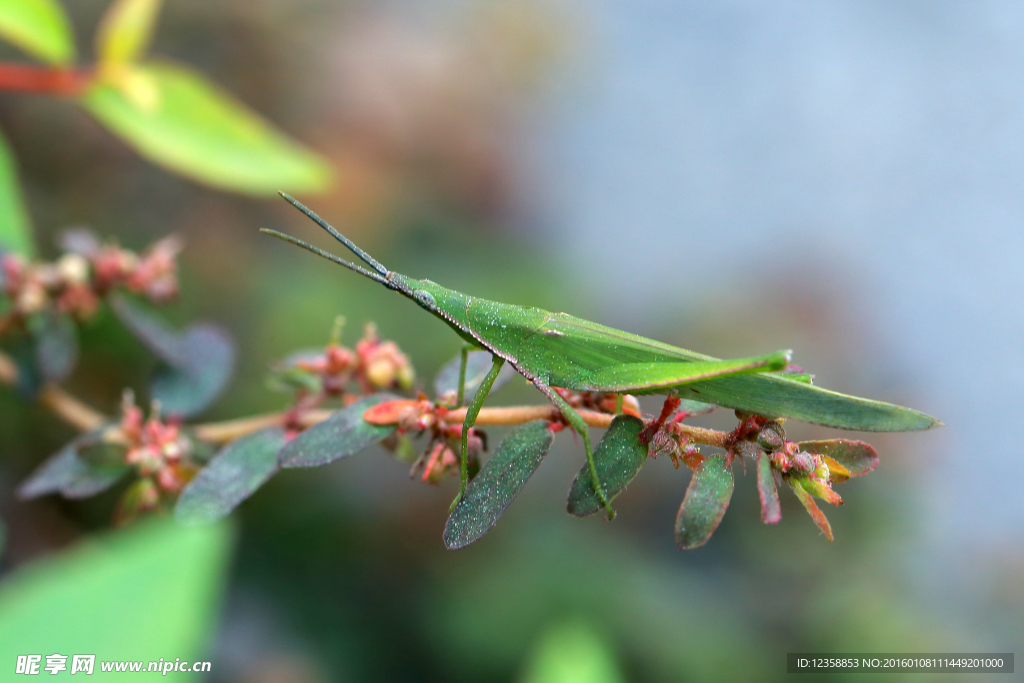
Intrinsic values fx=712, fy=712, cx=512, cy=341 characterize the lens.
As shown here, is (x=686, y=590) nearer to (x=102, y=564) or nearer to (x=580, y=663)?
(x=580, y=663)

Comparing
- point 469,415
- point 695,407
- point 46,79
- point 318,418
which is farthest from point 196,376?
point 695,407

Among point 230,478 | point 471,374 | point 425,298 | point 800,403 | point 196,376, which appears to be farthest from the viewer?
point 425,298

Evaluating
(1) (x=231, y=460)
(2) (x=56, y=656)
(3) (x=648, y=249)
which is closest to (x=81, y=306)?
(1) (x=231, y=460)

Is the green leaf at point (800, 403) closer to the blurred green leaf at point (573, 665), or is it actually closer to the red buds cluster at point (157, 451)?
the blurred green leaf at point (573, 665)

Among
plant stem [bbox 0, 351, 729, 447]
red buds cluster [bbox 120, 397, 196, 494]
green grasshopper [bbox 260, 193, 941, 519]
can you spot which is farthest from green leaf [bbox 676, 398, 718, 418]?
red buds cluster [bbox 120, 397, 196, 494]

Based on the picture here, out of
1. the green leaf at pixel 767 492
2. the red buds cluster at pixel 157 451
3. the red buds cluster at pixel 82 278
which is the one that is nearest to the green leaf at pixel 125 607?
the red buds cluster at pixel 157 451

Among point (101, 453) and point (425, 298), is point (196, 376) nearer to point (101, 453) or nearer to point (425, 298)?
point (101, 453)
